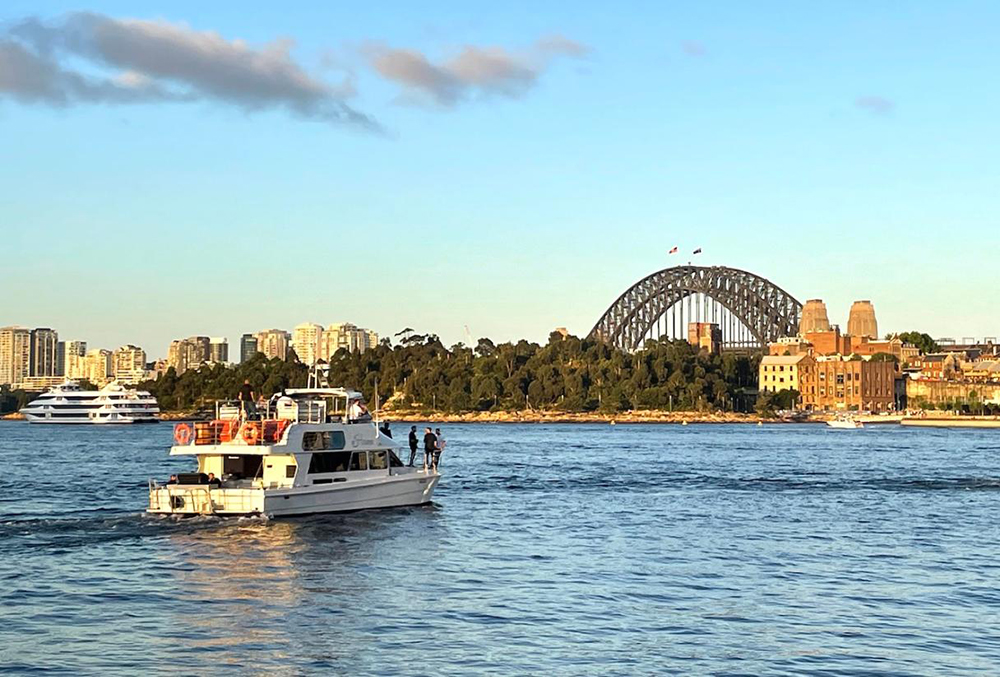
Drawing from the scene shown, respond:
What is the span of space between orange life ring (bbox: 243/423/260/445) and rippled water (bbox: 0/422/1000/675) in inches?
128

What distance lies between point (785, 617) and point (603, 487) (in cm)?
3760

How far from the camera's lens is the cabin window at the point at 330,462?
152 feet

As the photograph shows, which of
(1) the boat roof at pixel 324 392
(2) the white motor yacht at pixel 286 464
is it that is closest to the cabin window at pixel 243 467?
(2) the white motor yacht at pixel 286 464

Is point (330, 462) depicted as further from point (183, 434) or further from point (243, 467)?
point (183, 434)

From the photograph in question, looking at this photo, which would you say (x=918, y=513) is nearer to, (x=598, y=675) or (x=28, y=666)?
(x=598, y=675)

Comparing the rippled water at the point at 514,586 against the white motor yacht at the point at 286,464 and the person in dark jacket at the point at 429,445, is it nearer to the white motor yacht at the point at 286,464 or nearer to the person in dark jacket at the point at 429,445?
the white motor yacht at the point at 286,464

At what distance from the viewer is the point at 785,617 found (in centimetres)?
2812

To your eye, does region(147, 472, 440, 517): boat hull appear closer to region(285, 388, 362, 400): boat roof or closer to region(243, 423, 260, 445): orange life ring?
region(243, 423, 260, 445): orange life ring

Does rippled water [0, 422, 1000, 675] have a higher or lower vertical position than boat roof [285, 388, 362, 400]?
lower

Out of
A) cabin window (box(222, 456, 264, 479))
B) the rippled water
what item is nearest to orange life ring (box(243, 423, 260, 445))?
cabin window (box(222, 456, 264, 479))

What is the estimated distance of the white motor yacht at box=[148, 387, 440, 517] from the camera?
43.8 metres

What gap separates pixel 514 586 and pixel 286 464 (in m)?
15.3

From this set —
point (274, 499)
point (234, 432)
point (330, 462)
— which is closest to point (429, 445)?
point (330, 462)

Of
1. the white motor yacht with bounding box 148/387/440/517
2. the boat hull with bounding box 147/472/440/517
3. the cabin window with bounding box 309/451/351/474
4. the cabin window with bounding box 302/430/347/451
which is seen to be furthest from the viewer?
the cabin window with bounding box 309/451/351/474
